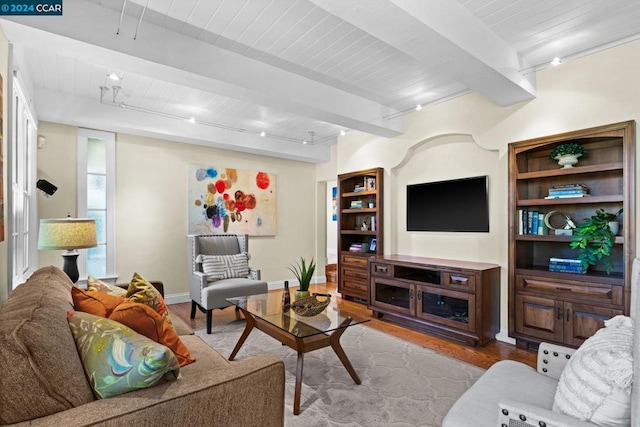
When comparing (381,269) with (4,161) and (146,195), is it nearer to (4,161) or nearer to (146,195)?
(146,195)

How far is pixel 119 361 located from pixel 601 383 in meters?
1.58

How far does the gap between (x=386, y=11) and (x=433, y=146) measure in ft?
8.53

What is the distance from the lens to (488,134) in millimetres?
3584

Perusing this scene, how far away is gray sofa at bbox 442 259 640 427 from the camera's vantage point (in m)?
1.07

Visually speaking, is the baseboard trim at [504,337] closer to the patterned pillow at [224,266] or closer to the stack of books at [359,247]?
the stack of books at [359,247]

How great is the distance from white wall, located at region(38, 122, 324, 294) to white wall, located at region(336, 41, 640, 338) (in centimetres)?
238

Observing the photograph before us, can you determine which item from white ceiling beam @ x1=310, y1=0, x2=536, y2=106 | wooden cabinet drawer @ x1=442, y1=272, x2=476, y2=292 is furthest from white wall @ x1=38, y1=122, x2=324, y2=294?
white ceiling beam @ x1=310, y1=0, x2=536, y2=106

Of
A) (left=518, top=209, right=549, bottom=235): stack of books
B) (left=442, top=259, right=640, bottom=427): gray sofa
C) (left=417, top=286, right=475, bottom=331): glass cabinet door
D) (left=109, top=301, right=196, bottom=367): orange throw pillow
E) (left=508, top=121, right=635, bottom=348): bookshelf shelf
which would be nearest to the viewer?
(left=442, top=259, right=640, bottom=427): gray sofa

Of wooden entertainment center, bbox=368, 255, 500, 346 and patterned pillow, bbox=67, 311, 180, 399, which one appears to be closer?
patterned pillow, bbox=67, 311, 180, 399

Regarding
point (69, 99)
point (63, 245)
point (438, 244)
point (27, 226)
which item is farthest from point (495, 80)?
point (27, 226)

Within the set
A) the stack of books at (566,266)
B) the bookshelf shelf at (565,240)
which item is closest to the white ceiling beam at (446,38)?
the bookshelf shelf at (565,240)

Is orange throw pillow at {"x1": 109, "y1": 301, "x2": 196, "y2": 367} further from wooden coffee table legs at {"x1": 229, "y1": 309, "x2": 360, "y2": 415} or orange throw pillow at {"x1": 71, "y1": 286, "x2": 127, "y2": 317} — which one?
wooden coffee table legs at {"x1": 229, "y1": 309, "x2": 360, "y2": 415}

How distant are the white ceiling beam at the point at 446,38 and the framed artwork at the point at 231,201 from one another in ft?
12.3

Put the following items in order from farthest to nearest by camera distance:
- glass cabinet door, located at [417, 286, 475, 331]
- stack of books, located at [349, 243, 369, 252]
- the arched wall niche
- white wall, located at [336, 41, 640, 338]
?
stack of books, located at [349, 243, 369, 252] < the arched wall niche < glass cabinet door, located at [417, 286, 475, 331] < white wall, located at [336, 41, 640, 338]
